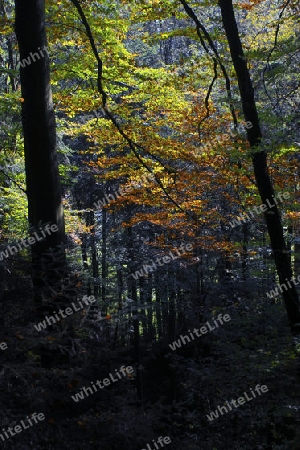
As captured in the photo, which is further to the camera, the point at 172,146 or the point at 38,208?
the point at 172,146

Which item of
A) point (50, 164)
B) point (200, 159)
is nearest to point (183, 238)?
point (200, 159)

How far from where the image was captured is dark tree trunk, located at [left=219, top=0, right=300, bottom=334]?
7184mm

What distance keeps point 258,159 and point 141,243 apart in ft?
35.1

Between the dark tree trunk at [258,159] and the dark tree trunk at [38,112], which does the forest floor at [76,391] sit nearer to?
the dark tree trunk at [258,159]

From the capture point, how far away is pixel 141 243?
17.6 meters

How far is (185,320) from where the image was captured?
18.4 metres

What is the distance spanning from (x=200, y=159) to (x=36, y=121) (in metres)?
9.32

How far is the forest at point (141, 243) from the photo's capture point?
3.31 meters

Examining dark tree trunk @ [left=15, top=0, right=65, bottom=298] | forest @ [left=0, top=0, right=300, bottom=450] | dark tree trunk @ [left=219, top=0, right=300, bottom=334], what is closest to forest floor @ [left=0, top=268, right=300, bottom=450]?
forest @ [left=0, top=0, right=300, bottom=450]

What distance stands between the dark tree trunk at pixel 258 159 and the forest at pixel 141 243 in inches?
1.0

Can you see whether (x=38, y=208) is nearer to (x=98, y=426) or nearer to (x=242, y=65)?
(x=98, y=426)

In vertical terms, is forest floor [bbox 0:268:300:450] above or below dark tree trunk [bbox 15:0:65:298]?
below

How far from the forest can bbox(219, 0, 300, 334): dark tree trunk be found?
0.03m

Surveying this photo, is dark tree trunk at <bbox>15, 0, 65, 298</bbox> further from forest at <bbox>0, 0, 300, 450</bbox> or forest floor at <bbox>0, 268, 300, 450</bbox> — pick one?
forest floor at <bbox>0, 268, 300, 450</bbox>
